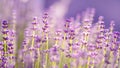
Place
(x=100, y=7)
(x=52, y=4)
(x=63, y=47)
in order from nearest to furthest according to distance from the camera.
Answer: (x=63, y=47)
(x=52, y=4)
(x=100, y=7)

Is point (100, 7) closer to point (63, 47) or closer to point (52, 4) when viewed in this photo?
point (52, 4)

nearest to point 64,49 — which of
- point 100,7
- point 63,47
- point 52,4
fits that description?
point 63,47

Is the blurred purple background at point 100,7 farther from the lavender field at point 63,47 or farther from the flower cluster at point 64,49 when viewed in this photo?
the flower cluster at point 64,49

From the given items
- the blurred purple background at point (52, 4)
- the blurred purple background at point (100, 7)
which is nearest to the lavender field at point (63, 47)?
the blurred purple background at point (52, 4)

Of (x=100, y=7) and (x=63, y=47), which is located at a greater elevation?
(x=100, y=7)

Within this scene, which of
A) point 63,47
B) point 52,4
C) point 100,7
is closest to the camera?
point 63,47

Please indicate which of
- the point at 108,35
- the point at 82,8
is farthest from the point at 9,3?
the point at 108,35

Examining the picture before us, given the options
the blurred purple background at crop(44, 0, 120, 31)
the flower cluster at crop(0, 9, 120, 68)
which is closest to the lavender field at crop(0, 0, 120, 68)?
the flower cluster at crop(0, 9, 120, 68)

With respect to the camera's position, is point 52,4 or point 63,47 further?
point 52,4

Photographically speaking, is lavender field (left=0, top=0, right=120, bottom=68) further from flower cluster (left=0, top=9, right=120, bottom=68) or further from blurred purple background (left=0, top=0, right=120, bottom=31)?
blurred purple background (left=0, top=0, right=120, bottom=31)
